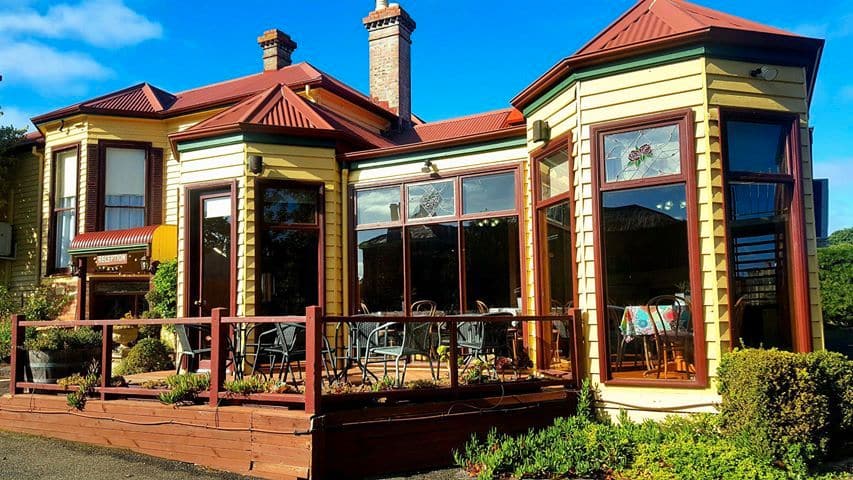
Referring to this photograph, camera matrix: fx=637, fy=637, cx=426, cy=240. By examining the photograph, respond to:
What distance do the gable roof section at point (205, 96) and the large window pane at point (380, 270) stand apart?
497cm

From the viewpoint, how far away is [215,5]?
51.5 ft

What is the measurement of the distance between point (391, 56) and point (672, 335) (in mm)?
11667

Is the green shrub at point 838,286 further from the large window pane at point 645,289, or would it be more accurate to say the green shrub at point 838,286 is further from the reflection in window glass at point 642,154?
the reflection in window glass at point 642,154

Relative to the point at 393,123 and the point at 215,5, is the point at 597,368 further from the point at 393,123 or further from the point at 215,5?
the point at 215,5

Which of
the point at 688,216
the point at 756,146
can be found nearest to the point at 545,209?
the point at 688,216

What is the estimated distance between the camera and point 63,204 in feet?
49.3

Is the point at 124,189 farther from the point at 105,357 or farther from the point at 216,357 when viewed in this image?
the point at 216,357

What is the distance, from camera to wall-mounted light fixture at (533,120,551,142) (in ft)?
25.3

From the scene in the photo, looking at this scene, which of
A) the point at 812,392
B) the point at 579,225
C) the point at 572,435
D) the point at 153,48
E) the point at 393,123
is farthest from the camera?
the point at 153,48

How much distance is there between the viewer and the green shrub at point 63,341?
7.62 m

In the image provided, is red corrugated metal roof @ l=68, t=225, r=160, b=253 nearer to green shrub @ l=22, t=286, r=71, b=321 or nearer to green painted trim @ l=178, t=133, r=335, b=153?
green shrub @ l=22, t=286, r=71, b=321

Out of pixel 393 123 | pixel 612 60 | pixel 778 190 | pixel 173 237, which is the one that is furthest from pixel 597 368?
pixel 393 123

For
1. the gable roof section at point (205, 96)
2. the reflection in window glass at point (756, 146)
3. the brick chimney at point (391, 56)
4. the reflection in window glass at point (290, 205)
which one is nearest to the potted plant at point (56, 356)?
the reflection in window glass at point (290, 205)

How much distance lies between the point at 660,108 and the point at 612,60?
2.43 ft
